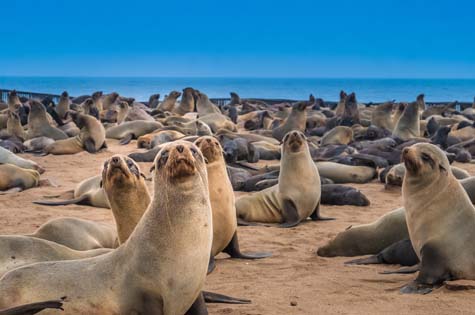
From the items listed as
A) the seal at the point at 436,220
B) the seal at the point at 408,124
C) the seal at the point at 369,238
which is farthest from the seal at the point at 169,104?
the seal at the point at 436,220

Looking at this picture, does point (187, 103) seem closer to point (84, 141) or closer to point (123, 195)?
point (84, 141)

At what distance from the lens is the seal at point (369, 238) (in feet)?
20.6

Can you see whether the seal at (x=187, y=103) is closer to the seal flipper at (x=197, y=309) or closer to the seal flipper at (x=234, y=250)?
the seal flipper at (x=234, y=250)

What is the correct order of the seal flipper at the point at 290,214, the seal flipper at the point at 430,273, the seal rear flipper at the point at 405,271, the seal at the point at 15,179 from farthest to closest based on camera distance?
the seal at the point at 15,179, the seal flipper at the point at 290,214, the seal rear flipper at the point at 405,271, the seal flipper at the point at 430,273

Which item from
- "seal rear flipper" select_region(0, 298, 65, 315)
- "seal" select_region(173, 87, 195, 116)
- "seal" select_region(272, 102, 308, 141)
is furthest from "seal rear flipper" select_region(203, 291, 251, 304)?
"seal" select_region(173, 87, 195, 116)

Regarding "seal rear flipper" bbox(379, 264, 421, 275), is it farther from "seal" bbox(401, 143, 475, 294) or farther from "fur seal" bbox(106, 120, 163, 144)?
"fur seal" bbox(106, 120, 163, 144)

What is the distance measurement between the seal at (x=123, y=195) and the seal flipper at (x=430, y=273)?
1801 mm

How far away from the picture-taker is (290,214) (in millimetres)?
7852

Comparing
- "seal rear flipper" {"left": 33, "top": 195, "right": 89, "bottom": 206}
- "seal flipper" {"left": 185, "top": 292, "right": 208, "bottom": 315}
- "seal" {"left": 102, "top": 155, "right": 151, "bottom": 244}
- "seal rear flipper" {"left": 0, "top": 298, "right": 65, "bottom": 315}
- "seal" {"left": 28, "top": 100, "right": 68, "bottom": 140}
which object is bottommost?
"seal rear flipper" {"left": 33, "top": 195, "right": 89, "bottom": 206}

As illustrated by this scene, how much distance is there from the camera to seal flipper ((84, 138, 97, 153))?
46.5 ft

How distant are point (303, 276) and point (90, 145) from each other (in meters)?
9.36

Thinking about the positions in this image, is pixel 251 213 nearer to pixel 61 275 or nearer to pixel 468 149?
pixel 61 275

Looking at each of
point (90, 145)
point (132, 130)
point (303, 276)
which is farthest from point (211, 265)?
point (132, 130)

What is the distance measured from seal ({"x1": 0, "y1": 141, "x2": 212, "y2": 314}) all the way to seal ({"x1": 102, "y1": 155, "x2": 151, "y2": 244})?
3.74ft
